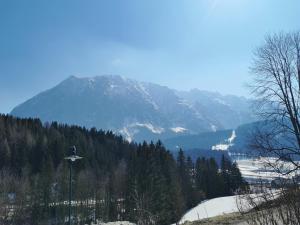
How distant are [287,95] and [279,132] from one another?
2919 mm

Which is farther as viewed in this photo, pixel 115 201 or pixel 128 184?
pixel 115 201

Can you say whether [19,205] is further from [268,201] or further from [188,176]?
[268,201]

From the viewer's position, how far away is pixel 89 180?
9094cm

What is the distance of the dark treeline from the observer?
65.6m

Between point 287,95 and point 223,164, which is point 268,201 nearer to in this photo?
point 287,95

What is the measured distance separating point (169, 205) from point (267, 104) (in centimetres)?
4298

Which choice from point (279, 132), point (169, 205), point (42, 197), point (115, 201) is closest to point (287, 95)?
point (279, 132)

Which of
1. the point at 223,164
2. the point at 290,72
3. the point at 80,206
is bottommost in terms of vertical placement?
the point at 80,206

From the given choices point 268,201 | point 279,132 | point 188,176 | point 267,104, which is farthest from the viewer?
point 188,176

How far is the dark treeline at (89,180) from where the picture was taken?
65562 mm

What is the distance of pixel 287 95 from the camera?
2141 cm

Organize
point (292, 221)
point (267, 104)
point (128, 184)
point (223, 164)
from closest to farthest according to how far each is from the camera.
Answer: point (292, 221) → point (267, 104) → point (128, 184) → point (223, 164)

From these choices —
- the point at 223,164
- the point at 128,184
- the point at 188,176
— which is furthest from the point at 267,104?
the point at 223,164

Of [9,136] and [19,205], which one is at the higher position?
[9,136]
